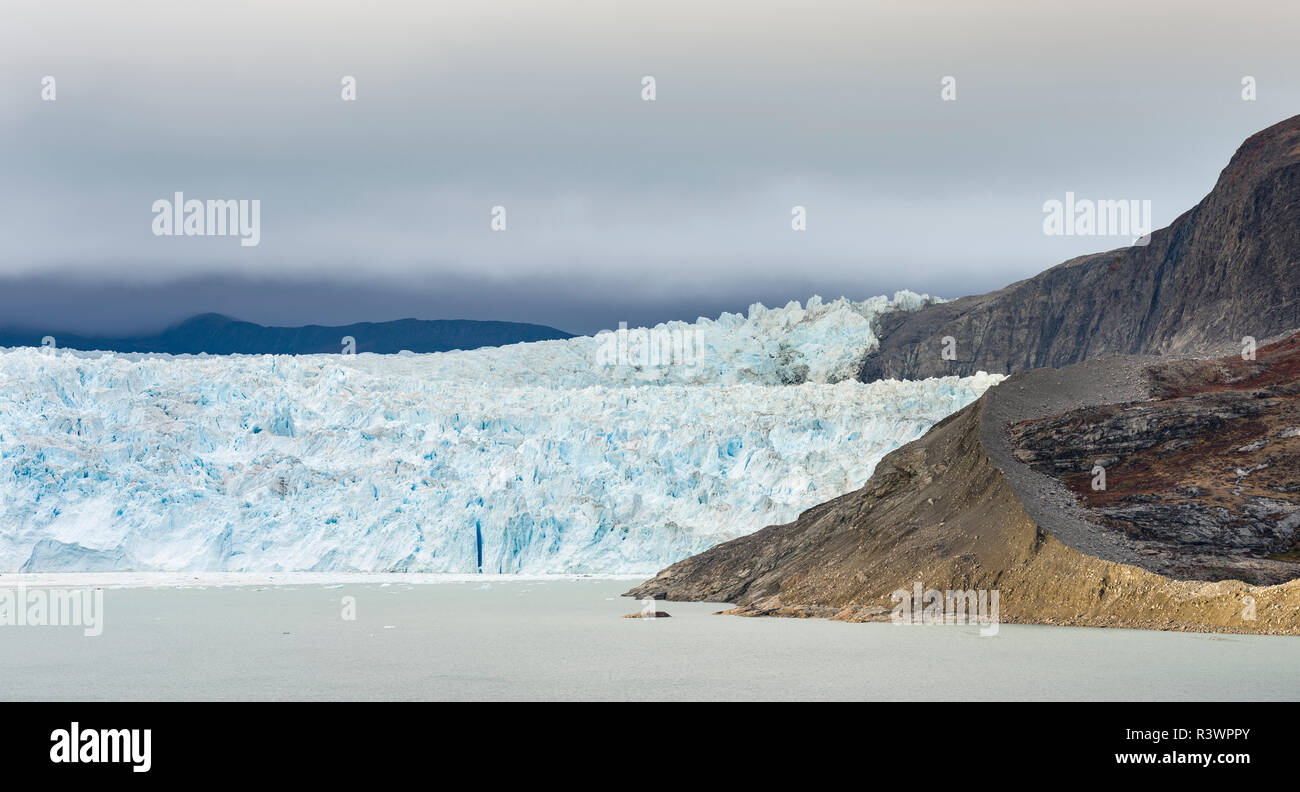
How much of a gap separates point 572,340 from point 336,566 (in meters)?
37.1

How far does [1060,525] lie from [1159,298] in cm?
5076

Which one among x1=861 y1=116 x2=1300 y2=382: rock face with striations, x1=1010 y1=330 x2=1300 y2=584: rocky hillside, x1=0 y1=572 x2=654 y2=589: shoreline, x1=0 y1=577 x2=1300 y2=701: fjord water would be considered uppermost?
x1=861 y1=116 x2=1300 y2=382: rock face with striations

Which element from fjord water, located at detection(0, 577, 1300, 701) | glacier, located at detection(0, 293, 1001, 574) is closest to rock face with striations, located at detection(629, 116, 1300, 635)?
fjord water, located at detection(0, 577, 1300, 701)

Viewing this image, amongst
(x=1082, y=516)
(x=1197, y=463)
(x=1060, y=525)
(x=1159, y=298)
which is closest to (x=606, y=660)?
(x=1060, y=525)

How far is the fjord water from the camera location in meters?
17.9

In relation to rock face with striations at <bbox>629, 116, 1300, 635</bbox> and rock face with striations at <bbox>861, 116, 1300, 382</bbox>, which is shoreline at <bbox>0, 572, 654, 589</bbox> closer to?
rock face with striations at <bbox>629, 116, 1300, 635</bbox>

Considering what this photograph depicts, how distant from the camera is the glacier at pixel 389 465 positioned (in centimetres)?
5212

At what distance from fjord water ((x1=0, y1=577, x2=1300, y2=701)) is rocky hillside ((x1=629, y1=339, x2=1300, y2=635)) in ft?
4.78

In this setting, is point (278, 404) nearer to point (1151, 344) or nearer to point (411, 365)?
point (411, 365)

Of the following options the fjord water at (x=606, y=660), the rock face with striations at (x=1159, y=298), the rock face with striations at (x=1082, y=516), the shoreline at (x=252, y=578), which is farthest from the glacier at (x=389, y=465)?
the fjord water at (x=606, y=660)

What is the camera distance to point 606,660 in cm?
2238

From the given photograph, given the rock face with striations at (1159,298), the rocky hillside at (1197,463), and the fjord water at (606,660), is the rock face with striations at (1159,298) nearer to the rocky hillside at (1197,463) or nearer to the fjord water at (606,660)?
the rocky hillside at (1197,463)

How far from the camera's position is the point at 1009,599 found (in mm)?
29078

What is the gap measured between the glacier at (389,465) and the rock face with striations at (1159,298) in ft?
41.7
